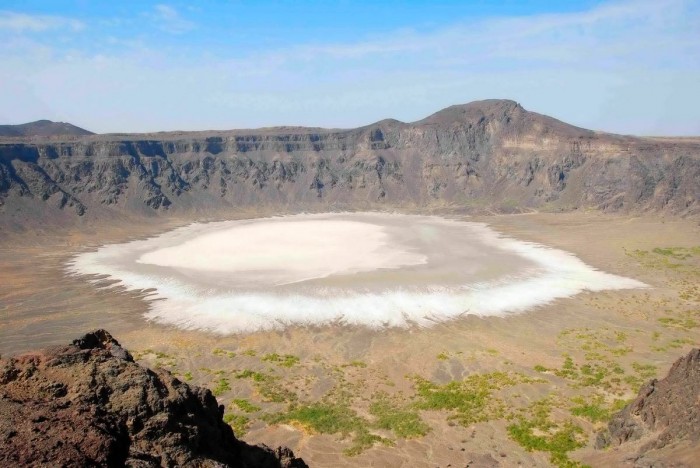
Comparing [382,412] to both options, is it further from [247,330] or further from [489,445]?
[247,330]

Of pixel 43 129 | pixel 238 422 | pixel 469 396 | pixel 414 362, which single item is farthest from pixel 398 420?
pixel 43 129

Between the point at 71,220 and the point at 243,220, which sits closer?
the point at 71,220

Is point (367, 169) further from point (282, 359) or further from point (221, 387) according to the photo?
point (221, 387)

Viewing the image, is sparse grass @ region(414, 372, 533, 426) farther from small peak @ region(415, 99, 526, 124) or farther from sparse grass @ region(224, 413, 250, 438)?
small peak @ region(415, 99, 526, 124)

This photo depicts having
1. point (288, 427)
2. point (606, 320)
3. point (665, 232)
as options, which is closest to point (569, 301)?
point (606, 320)

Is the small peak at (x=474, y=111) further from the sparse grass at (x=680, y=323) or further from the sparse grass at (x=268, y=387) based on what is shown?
the sparse grass at (x=268, y=387)

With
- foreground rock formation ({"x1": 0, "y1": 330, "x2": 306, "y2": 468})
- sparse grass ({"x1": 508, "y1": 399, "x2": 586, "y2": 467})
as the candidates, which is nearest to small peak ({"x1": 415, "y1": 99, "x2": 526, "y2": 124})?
sparse grass ({"x1": 508, "y1": 399, "x2": 586, "y2": 467})
